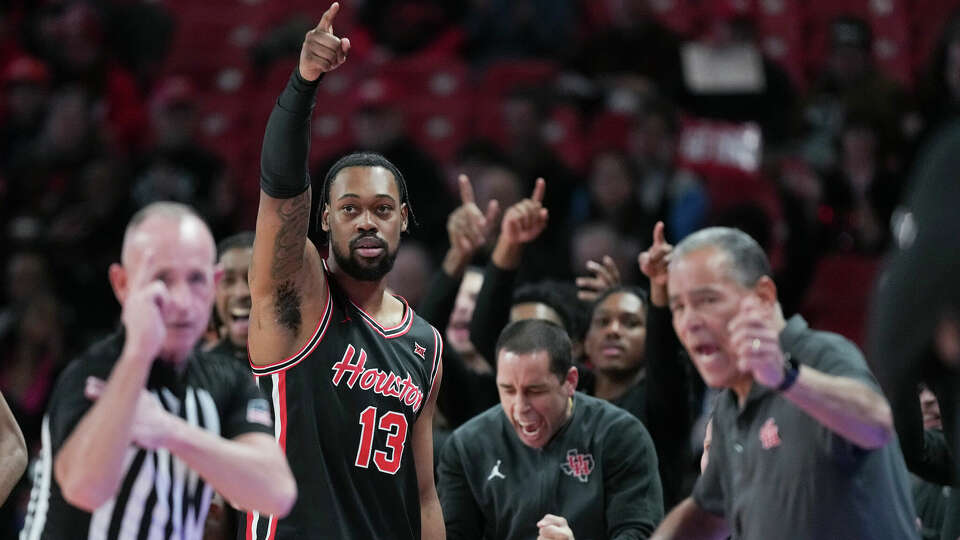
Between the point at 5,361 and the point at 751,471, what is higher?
the point at 5,361

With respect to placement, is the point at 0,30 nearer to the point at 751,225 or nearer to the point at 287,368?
the point at 751,225

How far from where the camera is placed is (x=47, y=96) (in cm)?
1238

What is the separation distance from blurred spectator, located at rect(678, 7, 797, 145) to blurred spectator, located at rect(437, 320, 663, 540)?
601cm

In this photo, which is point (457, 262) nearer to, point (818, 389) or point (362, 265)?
point (362, 265)

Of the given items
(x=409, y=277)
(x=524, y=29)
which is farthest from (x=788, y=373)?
(x=524, y=29)

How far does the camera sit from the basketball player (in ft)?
16.7

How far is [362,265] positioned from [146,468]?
180 cm

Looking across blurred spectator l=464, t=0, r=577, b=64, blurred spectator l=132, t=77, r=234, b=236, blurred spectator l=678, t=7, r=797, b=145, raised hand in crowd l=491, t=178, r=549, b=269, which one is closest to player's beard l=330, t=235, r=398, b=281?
raised hand in crowd l=491, t=178, r=549, b=269

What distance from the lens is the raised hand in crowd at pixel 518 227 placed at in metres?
7.03

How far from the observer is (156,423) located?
11.7 feet

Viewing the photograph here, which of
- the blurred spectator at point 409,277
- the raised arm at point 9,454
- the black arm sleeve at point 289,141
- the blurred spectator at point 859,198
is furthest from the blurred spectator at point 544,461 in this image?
the blurred spectator at point 859,198

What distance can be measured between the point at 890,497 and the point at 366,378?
78.8 inches

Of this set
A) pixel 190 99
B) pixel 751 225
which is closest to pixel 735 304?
pixel 751 225

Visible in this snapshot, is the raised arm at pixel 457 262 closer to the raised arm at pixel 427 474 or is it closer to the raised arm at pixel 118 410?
the raised arm at pixel 427 474
